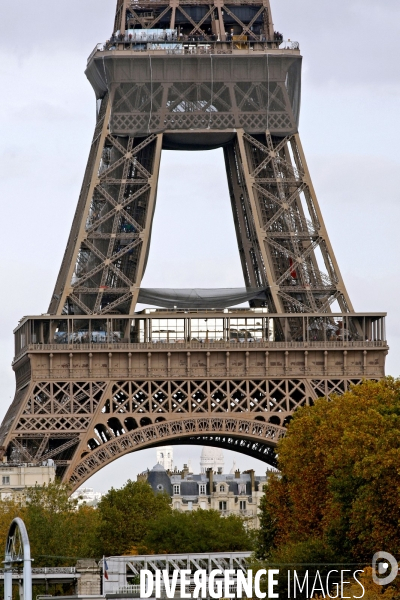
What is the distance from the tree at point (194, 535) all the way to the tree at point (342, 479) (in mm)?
5538

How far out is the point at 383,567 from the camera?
200ft

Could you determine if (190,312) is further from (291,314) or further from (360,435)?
(360,435)

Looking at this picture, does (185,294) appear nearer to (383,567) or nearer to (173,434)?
(173,434)

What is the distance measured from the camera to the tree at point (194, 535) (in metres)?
88.3

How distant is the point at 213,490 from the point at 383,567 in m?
86.2

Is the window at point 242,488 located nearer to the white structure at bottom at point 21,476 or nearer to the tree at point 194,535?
the white structure at bottom at point 21,476

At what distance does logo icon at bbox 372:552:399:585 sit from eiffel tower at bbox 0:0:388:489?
27958mm

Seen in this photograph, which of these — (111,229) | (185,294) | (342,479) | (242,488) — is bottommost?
(342,479)

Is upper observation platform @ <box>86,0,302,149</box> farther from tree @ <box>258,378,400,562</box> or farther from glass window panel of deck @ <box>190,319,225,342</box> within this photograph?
tree @ <box>258,378,400,562</box>

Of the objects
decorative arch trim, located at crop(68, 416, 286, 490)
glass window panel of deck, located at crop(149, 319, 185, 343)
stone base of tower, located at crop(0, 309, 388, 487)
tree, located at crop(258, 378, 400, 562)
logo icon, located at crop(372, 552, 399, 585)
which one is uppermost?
glass window panel of deck, located at crop(149, 319, 185, 343)

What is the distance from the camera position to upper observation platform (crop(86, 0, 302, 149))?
94.8 metres

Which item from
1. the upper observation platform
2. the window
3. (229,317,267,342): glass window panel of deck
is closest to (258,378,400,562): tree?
(229,317,267,342): glass window panel of deck

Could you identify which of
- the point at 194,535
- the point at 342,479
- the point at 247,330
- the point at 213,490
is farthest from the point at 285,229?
the point at 213,490

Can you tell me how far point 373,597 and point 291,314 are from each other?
34.7 metres
